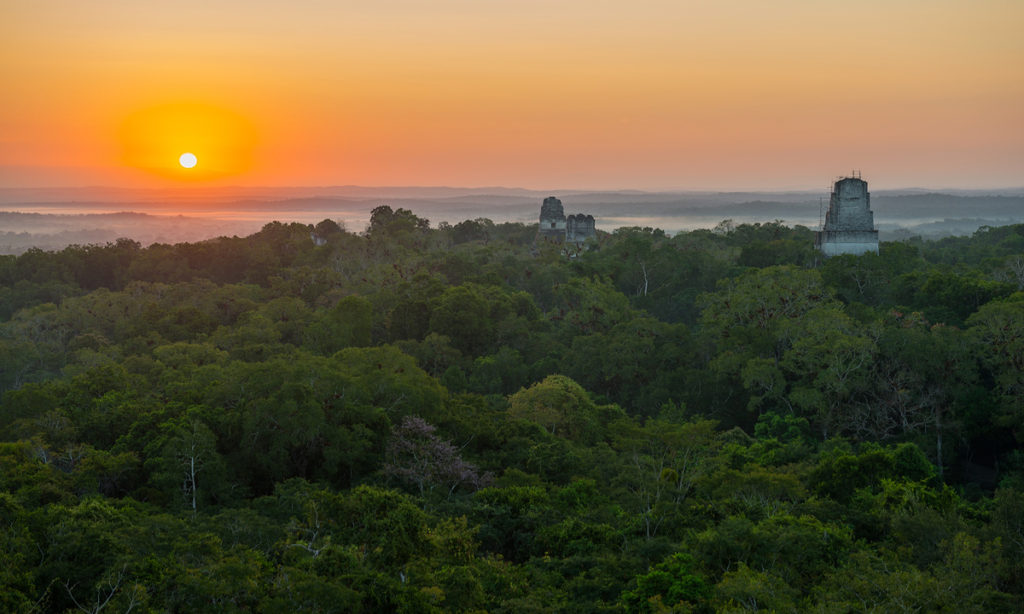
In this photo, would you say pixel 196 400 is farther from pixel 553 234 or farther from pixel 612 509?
pixel 553 234

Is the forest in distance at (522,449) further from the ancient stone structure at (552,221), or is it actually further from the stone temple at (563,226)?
the ancient stone structure at (552,221)

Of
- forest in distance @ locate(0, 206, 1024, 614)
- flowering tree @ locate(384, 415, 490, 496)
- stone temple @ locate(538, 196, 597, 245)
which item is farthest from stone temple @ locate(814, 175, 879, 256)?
flowering tree @ locate(384, 415, 490, 496)

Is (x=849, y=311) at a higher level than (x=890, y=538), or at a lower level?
higher

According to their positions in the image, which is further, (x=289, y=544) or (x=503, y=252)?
(x=503, y=252)

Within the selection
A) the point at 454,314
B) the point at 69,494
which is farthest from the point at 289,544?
the point at 454,314

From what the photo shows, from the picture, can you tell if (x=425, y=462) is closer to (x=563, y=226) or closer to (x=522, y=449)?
(x=522, y=449)
